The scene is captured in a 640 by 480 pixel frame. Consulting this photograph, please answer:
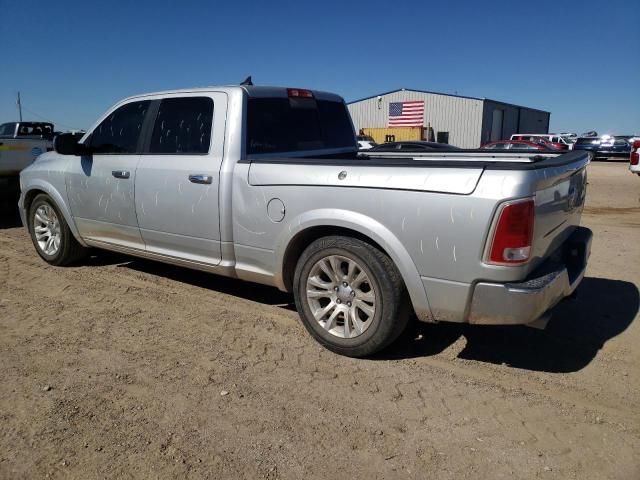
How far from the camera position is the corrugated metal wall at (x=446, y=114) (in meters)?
38.7

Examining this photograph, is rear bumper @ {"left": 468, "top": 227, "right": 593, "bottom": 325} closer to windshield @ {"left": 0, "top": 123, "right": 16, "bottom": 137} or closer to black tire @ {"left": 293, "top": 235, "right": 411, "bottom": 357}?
black tire @ {"left": 293, "top": 235, "right": 411, "bottom": 357}

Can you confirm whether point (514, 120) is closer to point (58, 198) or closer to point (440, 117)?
point (440, 117)

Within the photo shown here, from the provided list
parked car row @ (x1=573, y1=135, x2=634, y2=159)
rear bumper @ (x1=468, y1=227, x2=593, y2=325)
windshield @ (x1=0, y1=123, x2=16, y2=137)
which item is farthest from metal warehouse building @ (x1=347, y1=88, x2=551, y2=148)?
rear bumper @ (x1=468, y1=227, x2=593, y2=325)

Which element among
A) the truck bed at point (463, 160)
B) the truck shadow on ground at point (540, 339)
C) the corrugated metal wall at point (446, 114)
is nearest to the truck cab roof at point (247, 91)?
the truck bed at point (463, 160)

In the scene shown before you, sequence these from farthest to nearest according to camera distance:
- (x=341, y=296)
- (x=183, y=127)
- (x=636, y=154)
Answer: (x=636, y=154)
(x=183, y=127)
(x=341, y=296)

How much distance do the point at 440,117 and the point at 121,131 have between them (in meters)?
37.6

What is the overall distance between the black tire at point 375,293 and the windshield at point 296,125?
1.09 meters

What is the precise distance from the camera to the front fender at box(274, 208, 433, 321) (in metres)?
3.16

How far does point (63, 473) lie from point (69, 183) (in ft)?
11.7

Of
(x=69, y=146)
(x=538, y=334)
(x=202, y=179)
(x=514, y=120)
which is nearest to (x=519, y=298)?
(x=538, y=334)

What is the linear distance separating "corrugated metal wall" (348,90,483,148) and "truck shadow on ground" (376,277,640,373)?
34.8 meters

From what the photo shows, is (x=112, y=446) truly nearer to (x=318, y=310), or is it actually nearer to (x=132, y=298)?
(x=318, y=310)

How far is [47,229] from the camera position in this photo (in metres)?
5.89

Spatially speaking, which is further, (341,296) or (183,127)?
(183,127)
